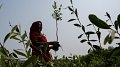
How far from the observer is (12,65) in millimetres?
1441

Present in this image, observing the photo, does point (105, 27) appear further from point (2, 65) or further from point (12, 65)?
point (12, 65)

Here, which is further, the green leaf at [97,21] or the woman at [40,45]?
the woman at [40,45]

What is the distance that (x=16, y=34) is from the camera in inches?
58.6

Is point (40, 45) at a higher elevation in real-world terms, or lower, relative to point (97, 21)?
lower

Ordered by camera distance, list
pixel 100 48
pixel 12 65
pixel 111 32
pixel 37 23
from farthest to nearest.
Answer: pixel 37 23 → pixel 100 48 → pixel 12 65 → pixel 111 32

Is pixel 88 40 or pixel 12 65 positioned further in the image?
pixel 88 40

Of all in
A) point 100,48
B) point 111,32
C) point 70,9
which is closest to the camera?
point 111,32

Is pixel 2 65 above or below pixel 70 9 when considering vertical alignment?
below

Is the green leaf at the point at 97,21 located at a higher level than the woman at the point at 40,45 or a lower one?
higher

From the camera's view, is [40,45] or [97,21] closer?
[97,21]

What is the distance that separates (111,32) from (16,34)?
80cm

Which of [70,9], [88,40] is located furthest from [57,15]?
[88,40]

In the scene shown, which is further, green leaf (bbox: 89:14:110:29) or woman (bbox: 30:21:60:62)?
woman (bbox: 30:21:60:62)

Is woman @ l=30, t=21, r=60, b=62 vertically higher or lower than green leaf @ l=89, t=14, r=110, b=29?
lower
